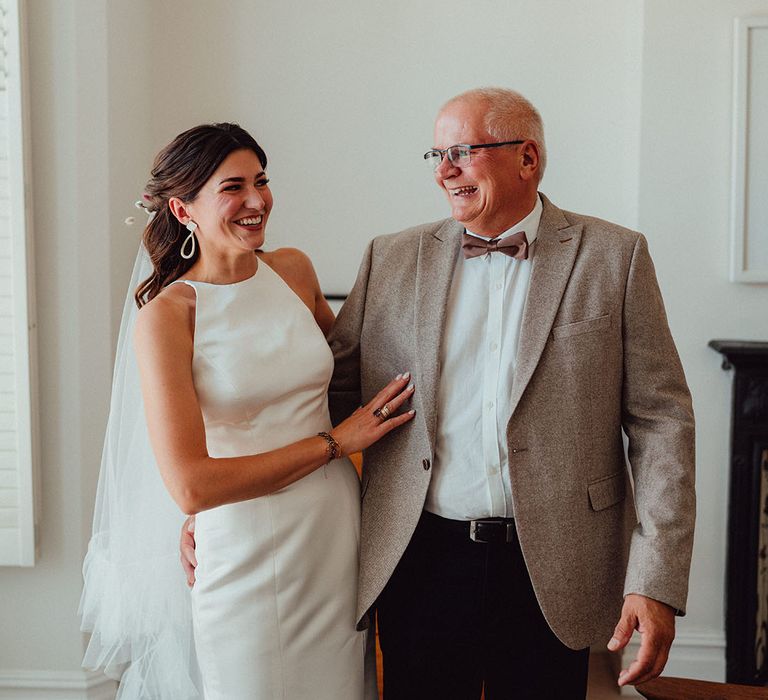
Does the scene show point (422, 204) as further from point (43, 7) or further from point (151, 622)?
point (151, 622)

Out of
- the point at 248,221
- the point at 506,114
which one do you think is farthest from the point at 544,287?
the point at 248,221

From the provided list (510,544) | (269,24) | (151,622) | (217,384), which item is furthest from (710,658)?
(269,24)

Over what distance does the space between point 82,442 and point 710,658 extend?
7.64 ft

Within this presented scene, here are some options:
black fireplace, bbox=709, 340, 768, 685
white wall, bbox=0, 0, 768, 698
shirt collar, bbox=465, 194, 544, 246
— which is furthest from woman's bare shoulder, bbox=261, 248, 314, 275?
black fireplace, bbox=709, 340, 768, 685

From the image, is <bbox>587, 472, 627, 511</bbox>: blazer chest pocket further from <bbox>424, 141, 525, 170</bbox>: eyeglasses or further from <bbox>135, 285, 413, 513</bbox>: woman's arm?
<bbox>424, 141, 525, 170</bbox>: eyeglasses

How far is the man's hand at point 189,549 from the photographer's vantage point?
1.88 m

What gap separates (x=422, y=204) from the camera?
329 centimetres

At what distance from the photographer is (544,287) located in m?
1.64

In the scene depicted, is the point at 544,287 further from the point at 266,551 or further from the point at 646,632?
the point at 266,551

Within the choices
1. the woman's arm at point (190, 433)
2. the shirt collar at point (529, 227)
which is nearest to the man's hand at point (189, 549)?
the woman's arm at point (190, 433)

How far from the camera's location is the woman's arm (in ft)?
5.27

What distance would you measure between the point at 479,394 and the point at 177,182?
75 centimetres

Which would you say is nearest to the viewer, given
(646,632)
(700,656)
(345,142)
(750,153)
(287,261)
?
(646,632)

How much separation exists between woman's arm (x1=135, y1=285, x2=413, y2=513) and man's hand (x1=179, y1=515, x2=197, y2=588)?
307 millimetres
